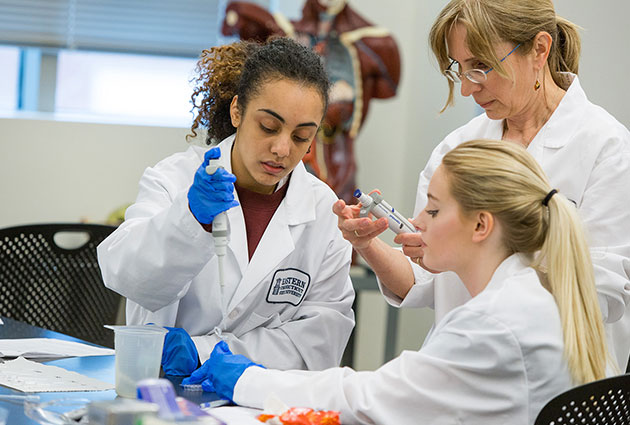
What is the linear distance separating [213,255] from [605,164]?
0.78 m

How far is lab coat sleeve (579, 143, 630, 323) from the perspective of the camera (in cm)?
144

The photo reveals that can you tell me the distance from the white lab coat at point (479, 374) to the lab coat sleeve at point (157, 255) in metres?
0.48

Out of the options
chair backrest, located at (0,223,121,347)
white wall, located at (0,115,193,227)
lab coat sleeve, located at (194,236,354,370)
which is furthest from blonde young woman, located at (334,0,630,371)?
white wall, located at (0,115,193,227)

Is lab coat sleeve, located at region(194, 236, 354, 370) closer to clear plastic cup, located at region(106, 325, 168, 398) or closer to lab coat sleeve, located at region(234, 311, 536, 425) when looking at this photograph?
clear plastic cup, located at region(106, 325, 168, 398)

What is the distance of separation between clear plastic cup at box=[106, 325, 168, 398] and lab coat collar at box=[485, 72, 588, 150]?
2.77ft

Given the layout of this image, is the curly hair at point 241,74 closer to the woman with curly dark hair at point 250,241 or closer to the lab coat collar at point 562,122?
the woman with curly dark hair at point 250,241

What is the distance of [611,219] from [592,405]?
1.96 ft

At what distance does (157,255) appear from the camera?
1.51 meters

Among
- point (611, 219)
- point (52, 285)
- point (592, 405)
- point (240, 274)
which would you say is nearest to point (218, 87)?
point (240, 274)

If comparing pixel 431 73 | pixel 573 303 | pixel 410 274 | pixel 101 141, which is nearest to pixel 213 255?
pixel 410 274

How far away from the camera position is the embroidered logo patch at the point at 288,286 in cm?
167

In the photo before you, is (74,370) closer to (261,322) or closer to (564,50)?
(261,322)

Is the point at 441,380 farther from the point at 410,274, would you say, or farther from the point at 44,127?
the point at 44,127

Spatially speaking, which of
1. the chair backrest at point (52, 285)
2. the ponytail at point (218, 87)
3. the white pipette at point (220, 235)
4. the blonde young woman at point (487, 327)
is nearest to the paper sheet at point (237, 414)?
the blonde young woman at point (487, 327)
